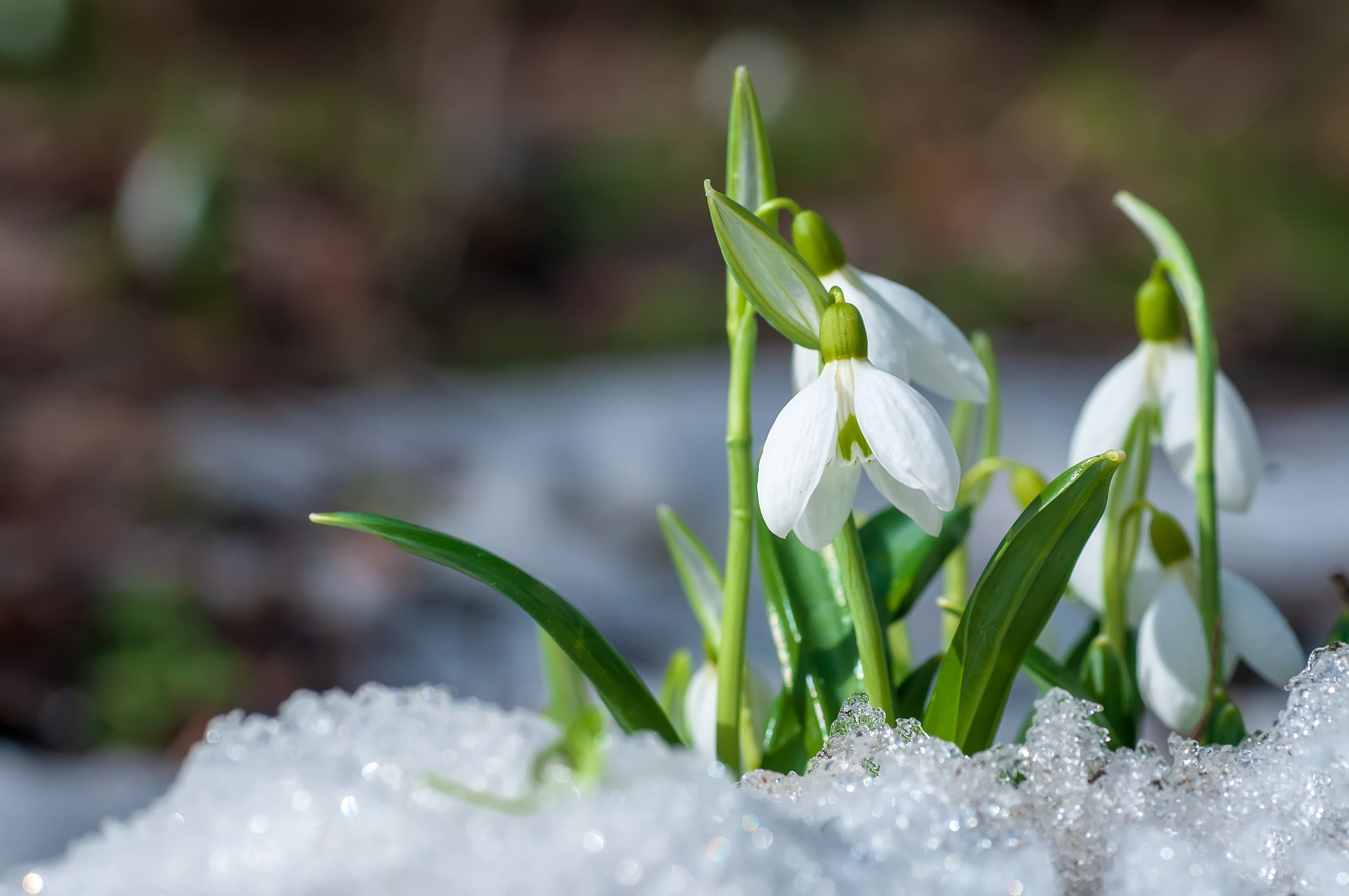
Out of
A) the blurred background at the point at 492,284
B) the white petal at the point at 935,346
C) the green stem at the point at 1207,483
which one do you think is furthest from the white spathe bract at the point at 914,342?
the blurred background at the point at 492,284

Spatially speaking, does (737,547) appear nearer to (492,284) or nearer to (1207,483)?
(1207,483)

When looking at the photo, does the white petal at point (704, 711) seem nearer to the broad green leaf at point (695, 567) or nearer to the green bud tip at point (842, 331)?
the broad green leaf at point (695, 567)

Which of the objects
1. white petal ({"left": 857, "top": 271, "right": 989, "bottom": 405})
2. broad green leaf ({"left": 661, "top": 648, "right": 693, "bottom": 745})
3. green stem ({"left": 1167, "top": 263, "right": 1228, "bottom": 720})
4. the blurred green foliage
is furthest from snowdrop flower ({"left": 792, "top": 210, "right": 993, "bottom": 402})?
the blurred green foliage

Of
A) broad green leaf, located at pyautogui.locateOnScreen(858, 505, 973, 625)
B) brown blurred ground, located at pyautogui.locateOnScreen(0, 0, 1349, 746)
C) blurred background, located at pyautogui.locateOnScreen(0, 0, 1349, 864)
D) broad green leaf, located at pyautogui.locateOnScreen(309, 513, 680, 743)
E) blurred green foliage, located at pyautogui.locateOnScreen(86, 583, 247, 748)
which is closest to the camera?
broad green leaf, located at pyautogui.locateOnScreen(309, 513, 680, 743)

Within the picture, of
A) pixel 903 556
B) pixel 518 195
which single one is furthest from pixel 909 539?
pixel 518 195

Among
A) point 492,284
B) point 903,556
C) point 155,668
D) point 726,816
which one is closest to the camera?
point 726,816

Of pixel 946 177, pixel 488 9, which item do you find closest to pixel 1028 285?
pixel 946 177

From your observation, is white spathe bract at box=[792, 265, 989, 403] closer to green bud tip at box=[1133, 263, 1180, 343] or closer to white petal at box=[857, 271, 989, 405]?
white petal at box=[857, 271, 989, 405]
